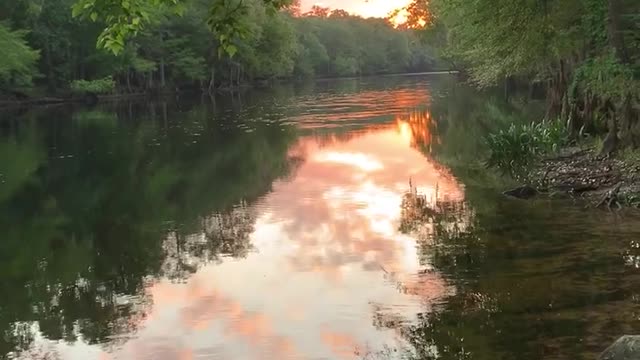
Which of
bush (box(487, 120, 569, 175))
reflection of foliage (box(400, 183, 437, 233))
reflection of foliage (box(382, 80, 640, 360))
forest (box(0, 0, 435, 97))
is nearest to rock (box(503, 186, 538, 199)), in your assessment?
reflection of foliage (box(382, 80, 640, 360))

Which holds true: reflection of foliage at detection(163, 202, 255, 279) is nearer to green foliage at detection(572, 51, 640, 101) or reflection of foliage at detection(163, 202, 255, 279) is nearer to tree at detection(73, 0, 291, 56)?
tree at detection(73, 0, 291, 56)

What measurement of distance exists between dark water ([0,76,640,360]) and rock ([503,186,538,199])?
0.58 m

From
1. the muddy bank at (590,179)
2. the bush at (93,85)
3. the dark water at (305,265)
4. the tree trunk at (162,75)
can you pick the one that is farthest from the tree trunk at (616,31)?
the tree trunk at (162,75)

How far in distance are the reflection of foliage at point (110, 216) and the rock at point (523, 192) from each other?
249 inches

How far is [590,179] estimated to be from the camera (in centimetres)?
1866

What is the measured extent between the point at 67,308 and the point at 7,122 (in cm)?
4920

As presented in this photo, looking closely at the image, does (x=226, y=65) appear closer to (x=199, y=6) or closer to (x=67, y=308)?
(x=199, y=6)

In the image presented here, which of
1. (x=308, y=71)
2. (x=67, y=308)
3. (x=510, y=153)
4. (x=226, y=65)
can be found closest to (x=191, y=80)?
(x=226, y=65)

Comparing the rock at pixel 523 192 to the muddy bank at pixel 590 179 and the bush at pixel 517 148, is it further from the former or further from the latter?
the bush at pixel 517 148

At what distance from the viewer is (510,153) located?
21.7 metres

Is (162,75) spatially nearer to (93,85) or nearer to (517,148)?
(93,85)

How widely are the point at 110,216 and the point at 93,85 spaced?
6826 cm

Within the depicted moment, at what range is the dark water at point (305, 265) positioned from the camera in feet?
32.0

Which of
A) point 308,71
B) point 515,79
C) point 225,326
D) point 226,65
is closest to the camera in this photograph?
point 225,326
